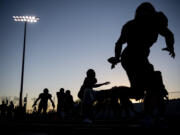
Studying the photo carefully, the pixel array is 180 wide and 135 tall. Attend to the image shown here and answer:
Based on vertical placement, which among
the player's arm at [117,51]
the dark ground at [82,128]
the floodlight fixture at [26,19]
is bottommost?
the dark ground at [82,128]

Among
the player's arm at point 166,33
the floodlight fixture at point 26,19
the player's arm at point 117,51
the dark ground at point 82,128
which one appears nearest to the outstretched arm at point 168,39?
the player's arm at point 166,33

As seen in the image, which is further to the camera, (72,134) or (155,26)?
(155,26)

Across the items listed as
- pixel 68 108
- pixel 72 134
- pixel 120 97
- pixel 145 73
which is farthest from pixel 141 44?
pixel 68 108

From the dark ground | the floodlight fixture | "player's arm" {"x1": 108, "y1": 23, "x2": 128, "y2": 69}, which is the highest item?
the floodlight fixture

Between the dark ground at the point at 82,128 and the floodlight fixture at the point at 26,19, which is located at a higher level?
the floodlight fixture at the point at 26,19

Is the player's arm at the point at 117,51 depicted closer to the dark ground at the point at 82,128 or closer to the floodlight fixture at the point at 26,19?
the dark ground at the point at 82,128

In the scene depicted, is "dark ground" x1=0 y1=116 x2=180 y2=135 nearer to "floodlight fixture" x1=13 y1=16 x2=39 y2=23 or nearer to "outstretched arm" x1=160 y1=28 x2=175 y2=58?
"outstretched arm" x1=160 y1=28 x2=175 y2=58

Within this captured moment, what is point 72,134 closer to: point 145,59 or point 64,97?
point 145,59

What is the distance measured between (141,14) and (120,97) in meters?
1.26

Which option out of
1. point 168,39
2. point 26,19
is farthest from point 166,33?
point 26,19

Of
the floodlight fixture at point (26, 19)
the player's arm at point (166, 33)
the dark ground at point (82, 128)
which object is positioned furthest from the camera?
the floodlight fixture at point (26, 19)

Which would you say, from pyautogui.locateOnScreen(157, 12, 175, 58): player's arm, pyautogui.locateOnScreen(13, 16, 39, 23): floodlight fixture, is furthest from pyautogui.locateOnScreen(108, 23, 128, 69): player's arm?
pyautogui.locateOnScreen(13, 16, 39, 23): floodlight fixture

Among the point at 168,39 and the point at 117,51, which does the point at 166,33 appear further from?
the point at 117,51

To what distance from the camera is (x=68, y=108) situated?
1245 cm
